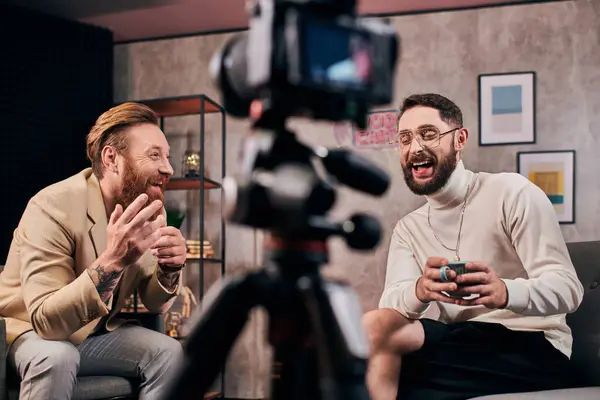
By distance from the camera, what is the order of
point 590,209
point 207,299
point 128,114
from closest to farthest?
1. point 207,299
2. point 128,114
3. point 590,209

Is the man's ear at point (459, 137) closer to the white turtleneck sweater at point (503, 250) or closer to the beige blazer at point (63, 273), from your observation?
the white turtleneck sweater at point (503, 250)

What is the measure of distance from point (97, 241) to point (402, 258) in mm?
1035

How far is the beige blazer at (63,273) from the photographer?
6.34ft

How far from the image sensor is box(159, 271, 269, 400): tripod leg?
2.31 feet

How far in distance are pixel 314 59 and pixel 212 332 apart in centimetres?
32

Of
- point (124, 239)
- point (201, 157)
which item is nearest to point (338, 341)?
point (124, 239)

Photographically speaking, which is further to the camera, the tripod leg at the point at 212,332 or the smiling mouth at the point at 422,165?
the smiling mouth at the point at 422,165

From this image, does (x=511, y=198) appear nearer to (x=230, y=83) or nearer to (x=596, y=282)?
(x=596, y=282)

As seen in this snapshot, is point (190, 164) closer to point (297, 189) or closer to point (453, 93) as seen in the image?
point (453, 93)

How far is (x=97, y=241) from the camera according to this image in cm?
218

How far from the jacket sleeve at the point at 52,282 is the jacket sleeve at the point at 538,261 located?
4.01 feet

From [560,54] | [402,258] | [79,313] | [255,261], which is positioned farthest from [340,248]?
[79,313]

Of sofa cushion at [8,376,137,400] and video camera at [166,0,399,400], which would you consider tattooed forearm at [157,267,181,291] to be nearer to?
sofa cushion at [8,376,137,400]

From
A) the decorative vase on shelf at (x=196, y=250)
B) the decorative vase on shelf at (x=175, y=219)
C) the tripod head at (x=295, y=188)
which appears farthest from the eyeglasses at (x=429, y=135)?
the decorative vase on shelf at (x=175, y=219)
